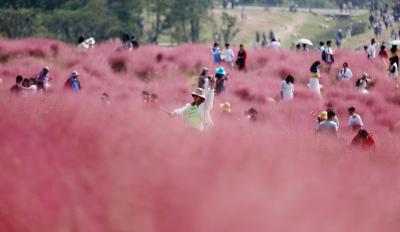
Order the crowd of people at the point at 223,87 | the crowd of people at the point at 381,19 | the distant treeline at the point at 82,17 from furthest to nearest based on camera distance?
1. the crowd of people at the point at 381,19
2. the distant treeline at the point at 82,17
3. the crowd of people at the point at 223,87

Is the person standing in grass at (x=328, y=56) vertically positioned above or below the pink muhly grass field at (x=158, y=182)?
below

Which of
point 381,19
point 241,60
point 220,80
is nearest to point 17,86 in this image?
point 220,80

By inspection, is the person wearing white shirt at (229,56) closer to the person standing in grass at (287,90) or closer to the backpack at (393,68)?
the backpack at (393,68)

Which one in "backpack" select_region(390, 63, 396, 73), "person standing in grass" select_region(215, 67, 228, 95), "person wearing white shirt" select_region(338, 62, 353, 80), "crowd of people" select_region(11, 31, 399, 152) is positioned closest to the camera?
"crowd of people" select_region(11, 31, 399, 152)

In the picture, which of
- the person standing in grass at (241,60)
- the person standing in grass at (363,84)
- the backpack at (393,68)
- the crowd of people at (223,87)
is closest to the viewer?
the crowd of people at (223,87)

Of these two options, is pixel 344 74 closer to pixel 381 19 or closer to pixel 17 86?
pixel 17 86

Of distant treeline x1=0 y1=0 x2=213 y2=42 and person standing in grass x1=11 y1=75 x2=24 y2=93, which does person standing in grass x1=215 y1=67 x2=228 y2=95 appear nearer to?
person standing in grass x1=11 y1=75 x2=24 y2=93

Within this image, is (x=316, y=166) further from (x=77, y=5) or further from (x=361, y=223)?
(x=77, y=5)

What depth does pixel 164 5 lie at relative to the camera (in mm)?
59344

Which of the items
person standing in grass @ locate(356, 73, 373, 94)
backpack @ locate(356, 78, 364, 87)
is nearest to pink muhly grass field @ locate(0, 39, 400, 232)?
person standing in grass @ locate(356, 73, 373, 94)

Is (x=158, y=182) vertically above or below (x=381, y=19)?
above

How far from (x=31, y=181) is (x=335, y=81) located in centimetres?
2006

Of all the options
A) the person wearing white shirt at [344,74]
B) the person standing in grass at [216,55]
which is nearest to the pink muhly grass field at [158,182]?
the person wearing white shirt at [344,74]

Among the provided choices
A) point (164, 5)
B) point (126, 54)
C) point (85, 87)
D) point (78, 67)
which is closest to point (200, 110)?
point (85, 87)
